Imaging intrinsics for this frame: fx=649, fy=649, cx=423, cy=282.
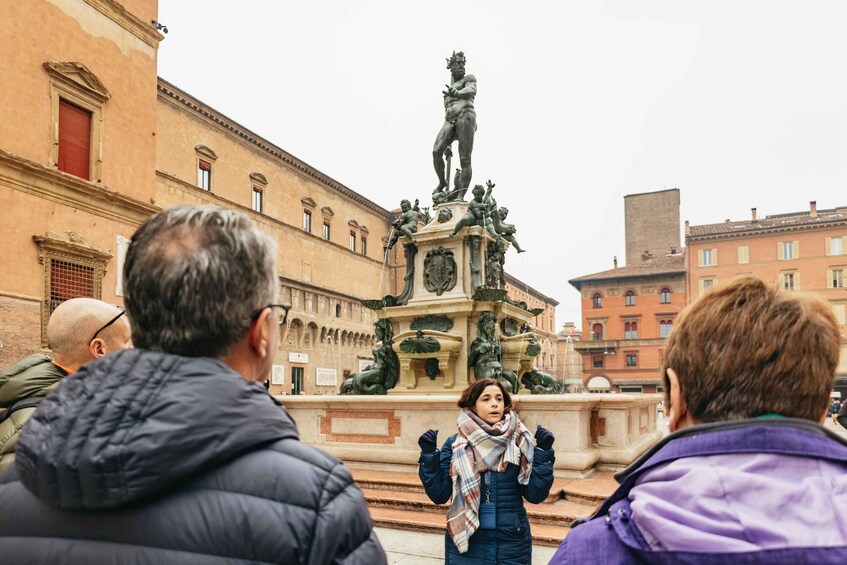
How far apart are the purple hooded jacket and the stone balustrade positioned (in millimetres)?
6429

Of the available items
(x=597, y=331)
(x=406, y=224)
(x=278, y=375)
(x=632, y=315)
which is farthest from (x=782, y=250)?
(x=406, y=224)

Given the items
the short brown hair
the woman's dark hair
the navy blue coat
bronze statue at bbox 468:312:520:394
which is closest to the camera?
the short brown hair

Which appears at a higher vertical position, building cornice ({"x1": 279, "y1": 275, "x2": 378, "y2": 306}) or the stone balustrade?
building cornice ({"x1": 279, "y1": 275, "x2": 378, "y2": 306})

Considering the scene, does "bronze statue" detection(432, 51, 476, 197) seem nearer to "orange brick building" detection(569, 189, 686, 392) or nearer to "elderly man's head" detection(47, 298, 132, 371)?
"elderly man's head" detection(47, 298, 132, 371)

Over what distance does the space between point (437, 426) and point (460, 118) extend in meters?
6.21

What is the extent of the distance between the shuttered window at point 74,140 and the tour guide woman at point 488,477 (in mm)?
20384

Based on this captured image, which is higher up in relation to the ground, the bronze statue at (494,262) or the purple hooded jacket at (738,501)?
the bronze statue at (494,262)

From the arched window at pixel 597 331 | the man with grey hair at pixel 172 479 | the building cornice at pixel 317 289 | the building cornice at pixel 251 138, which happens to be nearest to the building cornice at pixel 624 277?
the arched window at pixel 597 331

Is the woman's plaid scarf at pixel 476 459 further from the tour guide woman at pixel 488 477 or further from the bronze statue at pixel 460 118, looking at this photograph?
the bronze statue at pixel 460 118

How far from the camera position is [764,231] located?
5300 cm

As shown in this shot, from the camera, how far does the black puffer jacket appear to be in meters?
1.06

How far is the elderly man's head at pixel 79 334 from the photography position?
2.72 metres

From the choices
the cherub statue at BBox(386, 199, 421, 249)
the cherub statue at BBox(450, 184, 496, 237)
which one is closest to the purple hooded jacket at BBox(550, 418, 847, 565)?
the cherub statue at BBox(450, 184, 496, 237)

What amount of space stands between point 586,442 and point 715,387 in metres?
6.84
